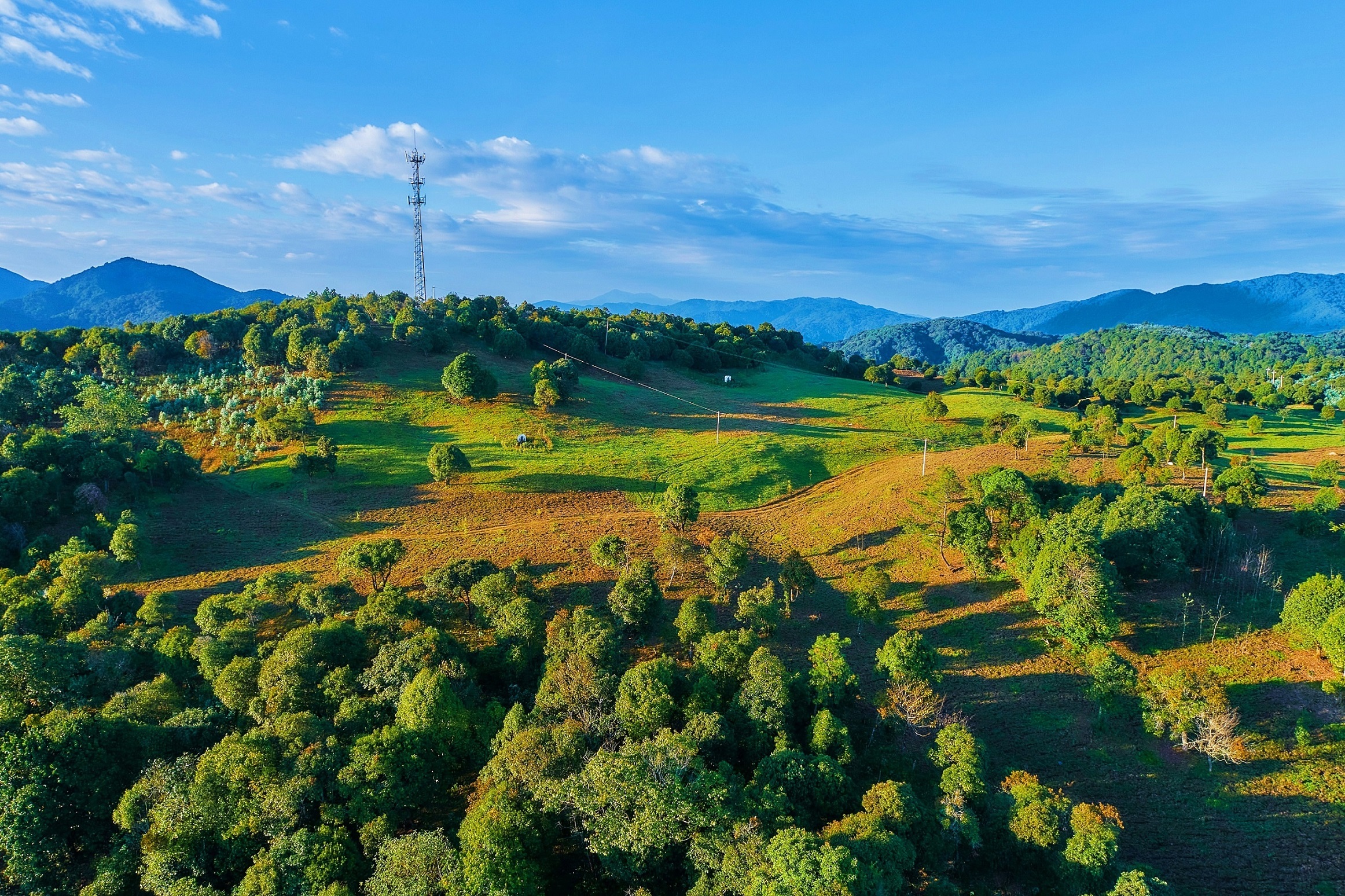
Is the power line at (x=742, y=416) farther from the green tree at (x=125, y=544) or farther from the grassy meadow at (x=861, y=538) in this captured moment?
the green tree at (x=125, y=544)

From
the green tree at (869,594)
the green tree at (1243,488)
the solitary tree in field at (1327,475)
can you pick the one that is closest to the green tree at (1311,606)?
the green tree at (1243,488)

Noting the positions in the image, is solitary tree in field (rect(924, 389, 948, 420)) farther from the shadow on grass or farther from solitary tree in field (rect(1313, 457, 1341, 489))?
the shadow on grass

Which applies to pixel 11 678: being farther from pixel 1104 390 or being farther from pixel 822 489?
pixel 1104 390

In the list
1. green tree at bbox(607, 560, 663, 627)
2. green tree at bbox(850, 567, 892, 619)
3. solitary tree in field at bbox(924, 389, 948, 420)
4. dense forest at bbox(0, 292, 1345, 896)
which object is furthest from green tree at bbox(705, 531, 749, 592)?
solitary tree in field at bbox(924, 389, 948, 420)

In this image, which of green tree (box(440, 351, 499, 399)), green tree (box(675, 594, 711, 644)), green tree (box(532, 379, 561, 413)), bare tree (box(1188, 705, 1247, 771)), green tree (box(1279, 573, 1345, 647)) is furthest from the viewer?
green tree (box(440, 351, 499, 399))

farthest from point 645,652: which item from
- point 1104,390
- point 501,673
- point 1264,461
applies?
point 1104,390

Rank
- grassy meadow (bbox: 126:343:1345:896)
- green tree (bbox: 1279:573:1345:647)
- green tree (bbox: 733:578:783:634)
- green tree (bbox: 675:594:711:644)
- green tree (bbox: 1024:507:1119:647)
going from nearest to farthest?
grassy meadow (bbox: 126:343:1345:896) < green tree (bbox: 1279:573:1345:647) < green tree (bbox: 1024:507:1119:647) < green tree (bbox: 675:594:711:644) < green tree (bbox: 733:578:783:634)

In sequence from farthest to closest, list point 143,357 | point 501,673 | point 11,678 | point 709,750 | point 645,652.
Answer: point 143,357, point 645,652, point 501,673, point 11,678, point 709,750
